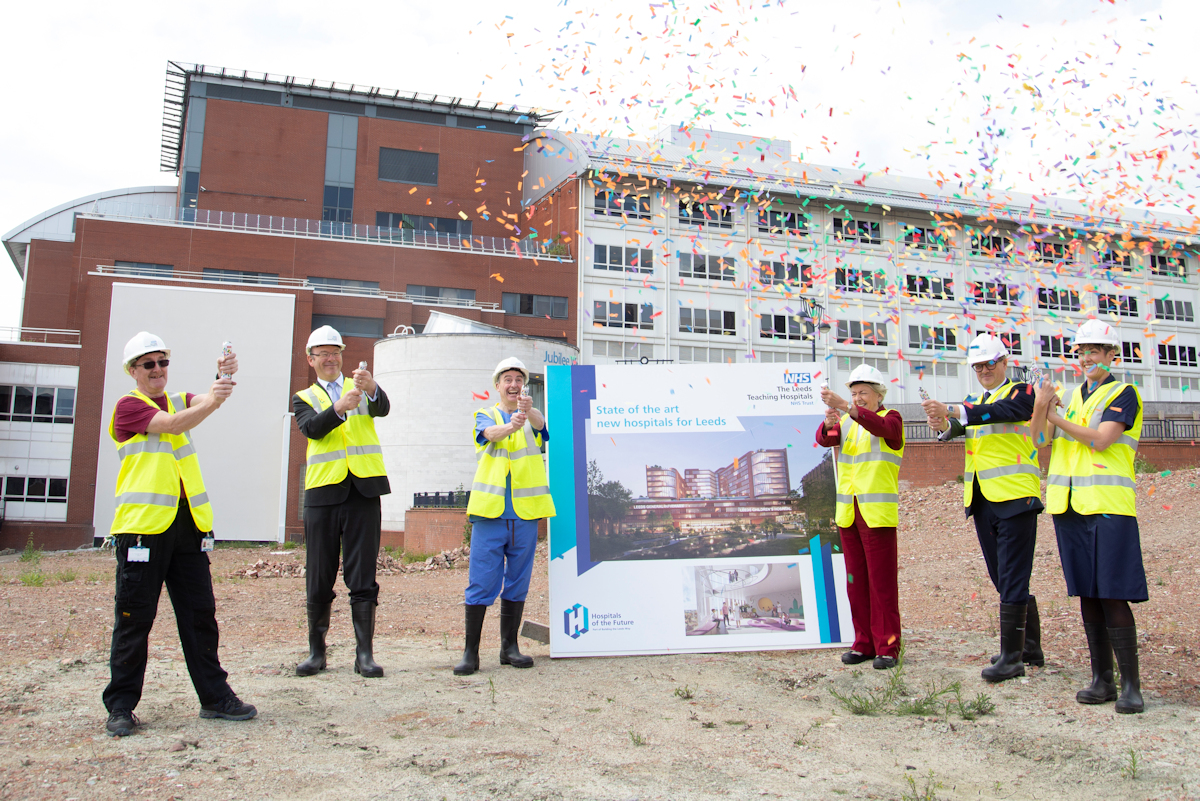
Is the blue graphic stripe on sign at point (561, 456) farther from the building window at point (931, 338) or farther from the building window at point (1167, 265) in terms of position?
the building window at point (1167, 265)

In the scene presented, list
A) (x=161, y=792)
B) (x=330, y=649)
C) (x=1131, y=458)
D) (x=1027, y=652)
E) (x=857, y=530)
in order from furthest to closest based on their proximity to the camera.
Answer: (x=330, y=649)
(x=857, y=530)
(x=1027, y=652)
(x=1131, y=458)
(x=161, y=792)

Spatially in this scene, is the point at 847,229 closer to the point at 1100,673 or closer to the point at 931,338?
the point at 931,338

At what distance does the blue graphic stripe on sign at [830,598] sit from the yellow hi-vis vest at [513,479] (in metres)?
2.23

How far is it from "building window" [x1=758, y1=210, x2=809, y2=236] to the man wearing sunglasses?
41.5 m

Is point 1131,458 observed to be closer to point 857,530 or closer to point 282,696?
point 857,530

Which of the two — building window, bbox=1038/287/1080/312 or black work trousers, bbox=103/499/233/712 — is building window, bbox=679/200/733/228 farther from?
black work trousers, bbox=103/499/233/712

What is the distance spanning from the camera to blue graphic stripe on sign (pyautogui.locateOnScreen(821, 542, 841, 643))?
6656 mm

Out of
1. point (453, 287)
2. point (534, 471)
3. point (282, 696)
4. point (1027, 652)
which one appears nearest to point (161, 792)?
point (282, 696)

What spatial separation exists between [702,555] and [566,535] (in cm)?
110

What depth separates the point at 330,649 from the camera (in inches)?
278

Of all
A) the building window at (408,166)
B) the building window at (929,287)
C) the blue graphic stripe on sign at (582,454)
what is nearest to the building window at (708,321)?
the building window at (929,287)

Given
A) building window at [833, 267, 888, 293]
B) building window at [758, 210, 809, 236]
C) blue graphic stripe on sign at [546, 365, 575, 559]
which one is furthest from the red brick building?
blue graphic stripe on sign at [546, 365, 575, 559]

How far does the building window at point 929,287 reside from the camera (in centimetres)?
4891

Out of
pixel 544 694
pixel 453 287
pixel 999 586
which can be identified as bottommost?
pixel 544 694
